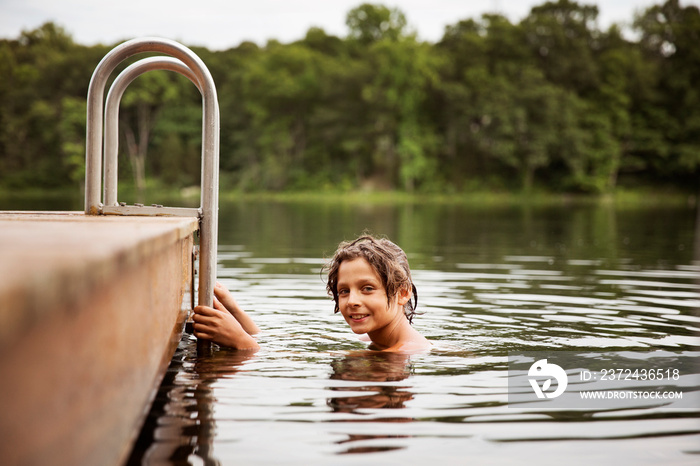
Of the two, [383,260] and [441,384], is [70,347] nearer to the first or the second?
[441,384]

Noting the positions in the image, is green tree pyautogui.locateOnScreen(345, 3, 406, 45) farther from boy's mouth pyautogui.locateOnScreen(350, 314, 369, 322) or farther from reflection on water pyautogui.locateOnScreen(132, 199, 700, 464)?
boy's mouth pyautogui.locateOnScreen(350, 314, 369, 322)

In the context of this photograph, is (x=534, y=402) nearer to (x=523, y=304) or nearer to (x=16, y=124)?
(x=523, y=304)

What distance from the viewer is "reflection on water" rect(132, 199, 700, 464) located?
2863 mm

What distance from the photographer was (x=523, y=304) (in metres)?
7.33

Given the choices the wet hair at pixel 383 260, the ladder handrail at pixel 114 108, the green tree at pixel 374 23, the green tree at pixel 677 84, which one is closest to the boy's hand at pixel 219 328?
the wet hair at pixel 383 260

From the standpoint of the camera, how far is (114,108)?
15.6ft

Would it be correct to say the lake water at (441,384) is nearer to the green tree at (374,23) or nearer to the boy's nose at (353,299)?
the boy's nose at (353,299)

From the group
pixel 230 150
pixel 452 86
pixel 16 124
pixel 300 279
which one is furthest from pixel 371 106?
pixel 300 279

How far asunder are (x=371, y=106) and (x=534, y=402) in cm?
6019

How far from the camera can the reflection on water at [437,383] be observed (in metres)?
2.86

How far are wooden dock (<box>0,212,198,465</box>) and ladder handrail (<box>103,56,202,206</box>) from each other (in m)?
2.48

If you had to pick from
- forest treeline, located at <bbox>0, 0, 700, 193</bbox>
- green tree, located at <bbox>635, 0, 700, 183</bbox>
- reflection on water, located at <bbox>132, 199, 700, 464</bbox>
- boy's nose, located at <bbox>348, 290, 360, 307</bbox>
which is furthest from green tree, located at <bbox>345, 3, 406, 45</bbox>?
boy's nose, located at <bbox>348, 290, 360, 307</bbox>

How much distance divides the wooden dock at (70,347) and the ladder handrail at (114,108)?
2.48m
